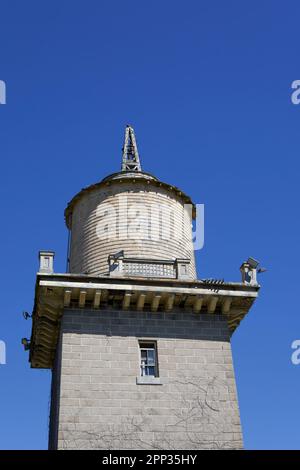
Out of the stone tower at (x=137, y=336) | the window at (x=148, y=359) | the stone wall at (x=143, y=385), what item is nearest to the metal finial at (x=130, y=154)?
the stone tower at (x=137, y=336)

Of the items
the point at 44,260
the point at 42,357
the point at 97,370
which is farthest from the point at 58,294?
the point at 42,357

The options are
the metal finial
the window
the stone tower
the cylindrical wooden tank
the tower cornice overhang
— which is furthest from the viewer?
the metal finial

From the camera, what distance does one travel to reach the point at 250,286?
2445 cm

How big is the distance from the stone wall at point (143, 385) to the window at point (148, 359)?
26cm

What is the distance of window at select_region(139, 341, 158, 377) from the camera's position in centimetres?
2295

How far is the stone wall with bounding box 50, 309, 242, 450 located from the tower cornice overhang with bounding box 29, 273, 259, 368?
12.7 inches

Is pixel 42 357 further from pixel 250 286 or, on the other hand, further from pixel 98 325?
pixel 250 286

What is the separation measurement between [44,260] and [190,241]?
7.21 m

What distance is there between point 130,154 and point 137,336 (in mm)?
12594

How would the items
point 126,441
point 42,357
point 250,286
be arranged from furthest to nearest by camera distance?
point 42,357 → point 250,286 → point 126,441

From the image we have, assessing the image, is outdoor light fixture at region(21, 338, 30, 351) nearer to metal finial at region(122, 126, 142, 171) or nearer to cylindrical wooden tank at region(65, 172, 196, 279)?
cylindrical wooden tank at region(65, 172, 196, 279)

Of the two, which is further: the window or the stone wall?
the window

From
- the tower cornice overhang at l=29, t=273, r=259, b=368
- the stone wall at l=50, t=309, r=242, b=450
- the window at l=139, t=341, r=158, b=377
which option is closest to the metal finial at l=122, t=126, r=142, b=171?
the tower cornice overhang at l=29, t=273, r=259, b=368

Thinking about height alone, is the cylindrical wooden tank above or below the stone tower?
above
